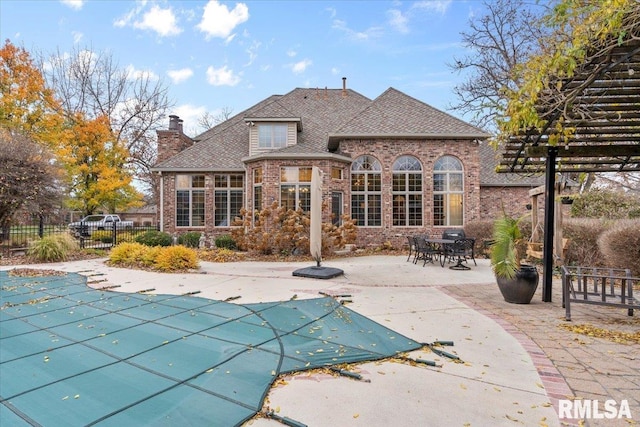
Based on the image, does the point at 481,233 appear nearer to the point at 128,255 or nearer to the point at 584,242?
the point at 584,242

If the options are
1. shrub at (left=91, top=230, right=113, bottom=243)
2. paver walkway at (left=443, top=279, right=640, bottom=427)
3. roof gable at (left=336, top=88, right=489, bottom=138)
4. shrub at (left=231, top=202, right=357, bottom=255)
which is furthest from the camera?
shrub at (left=91, top=230, right=113, bottom=243)

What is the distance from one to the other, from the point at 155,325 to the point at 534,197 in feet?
27.9

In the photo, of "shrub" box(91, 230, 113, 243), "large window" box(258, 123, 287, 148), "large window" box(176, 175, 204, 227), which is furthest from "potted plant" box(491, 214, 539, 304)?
"shrub" box(91, 230, 113, 243)

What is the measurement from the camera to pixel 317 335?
411 cm

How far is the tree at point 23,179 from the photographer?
11.6 m

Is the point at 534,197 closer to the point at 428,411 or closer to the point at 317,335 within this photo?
the point at 317,335

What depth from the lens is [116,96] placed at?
957 inches

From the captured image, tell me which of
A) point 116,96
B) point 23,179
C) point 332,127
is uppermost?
point 116,96

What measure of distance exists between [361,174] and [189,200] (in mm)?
8134

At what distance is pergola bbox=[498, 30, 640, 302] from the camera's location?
3998mm

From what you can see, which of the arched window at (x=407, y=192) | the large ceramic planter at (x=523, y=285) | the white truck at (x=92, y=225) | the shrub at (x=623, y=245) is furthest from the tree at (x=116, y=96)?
the shrub at (x=623, y=245)

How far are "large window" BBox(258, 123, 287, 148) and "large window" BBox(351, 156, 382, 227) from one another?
3585 mm

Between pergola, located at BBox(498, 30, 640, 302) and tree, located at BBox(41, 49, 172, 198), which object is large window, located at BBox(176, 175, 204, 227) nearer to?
tree, located at BBox(41, 49, 172, 198)

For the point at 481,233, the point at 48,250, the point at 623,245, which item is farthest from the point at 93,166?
the point at 623,245
